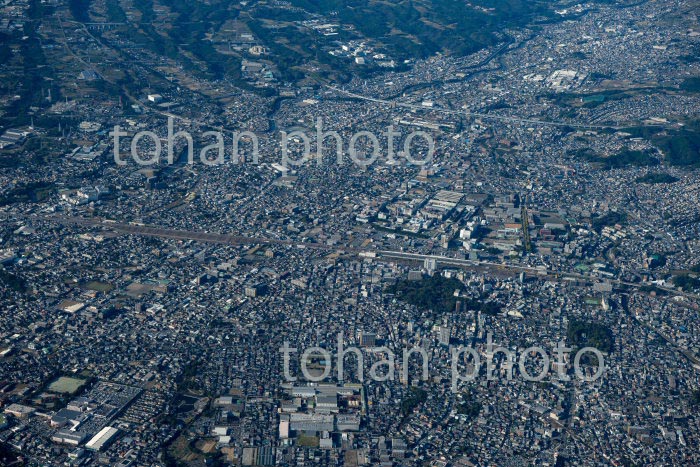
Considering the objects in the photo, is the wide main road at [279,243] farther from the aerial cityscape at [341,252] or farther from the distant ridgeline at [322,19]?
the distant ridgeline at [322,19]

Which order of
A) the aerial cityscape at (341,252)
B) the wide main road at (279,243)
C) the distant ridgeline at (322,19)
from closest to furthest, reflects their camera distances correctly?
1. the aerial cityscape at (341,252)
2. the wide main road at (279,243)
3. the distant ridgeline at (322,19)

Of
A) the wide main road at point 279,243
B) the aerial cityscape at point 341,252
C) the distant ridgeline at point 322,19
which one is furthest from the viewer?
the distant ridgeline at point 322,19

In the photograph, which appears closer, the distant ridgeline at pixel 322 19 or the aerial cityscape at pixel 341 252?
the aerial cityscape at pixel 341 252

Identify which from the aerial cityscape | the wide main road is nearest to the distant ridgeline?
the aerial cityscape

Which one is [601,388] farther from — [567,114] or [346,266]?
[567,114]

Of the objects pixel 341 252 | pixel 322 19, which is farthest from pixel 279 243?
pixel 322 19

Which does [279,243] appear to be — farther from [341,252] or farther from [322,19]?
[322,19]

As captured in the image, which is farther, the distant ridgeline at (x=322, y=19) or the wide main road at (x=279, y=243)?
the distant ridgeline at (x=322, y=19)

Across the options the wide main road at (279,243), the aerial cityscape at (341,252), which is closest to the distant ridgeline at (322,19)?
the aerial cityscape at (341,252)

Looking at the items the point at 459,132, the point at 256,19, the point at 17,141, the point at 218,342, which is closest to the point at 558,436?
the point at 218,342
